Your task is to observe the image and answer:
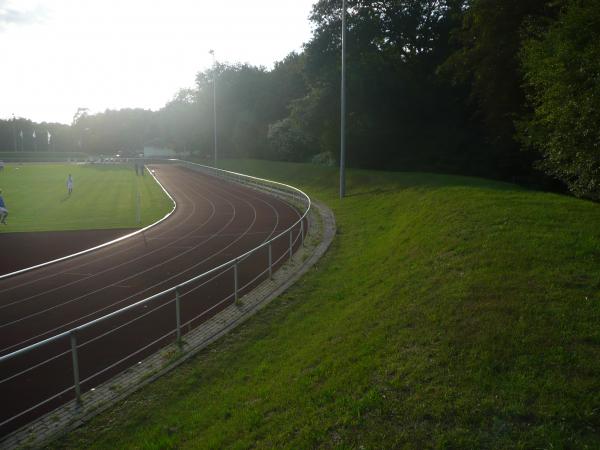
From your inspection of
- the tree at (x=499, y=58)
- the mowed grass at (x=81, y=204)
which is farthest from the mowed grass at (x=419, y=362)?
the mowed grass at (x=81, y=204)

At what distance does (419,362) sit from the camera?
5.68 m

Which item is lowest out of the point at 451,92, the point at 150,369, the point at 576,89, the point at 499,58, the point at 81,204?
the point at 150,369

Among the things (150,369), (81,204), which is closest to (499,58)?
(150,369)

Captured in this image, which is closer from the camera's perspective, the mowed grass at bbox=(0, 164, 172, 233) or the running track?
the running track

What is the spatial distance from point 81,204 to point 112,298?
66.4ft

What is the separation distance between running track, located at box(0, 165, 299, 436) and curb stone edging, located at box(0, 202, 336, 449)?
0.30 metres

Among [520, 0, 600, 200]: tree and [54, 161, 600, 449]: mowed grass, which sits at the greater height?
[520, 0, 600, 200]: tree

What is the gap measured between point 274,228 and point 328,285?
9525 mm

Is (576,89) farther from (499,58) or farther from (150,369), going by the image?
(150,369)

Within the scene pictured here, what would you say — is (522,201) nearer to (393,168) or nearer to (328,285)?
(328,285)

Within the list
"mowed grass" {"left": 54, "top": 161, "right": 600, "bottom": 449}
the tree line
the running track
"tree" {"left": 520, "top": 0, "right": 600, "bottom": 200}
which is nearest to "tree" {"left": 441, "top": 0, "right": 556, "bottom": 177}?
the tree line

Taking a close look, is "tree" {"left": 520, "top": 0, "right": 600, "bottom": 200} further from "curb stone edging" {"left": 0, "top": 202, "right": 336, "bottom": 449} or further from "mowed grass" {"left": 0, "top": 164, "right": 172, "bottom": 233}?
"mowed grass" {"left": 0, "top": 164, "right": 172, "bottom": 233}

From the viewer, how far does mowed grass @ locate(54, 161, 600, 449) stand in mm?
4586

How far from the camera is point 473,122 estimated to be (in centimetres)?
3447
